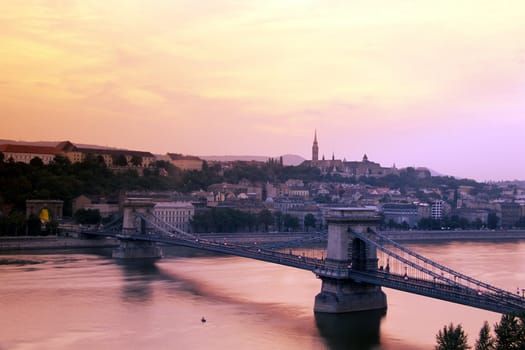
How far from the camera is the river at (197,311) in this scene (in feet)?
52.9

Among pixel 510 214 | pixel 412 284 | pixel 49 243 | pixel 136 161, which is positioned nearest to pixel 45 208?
pixel 49 243

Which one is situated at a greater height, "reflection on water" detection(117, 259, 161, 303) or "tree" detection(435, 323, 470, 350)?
"tree" detection(435, 323, 470, 350)

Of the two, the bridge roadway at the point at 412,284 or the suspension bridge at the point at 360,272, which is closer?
the bridge roadway at the point at 412,284

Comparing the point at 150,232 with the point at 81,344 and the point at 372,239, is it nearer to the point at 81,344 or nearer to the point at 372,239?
the point at 372,239

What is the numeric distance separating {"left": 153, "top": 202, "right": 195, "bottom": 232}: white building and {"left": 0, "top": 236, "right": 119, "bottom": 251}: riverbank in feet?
26.7

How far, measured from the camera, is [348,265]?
19141 millimetres

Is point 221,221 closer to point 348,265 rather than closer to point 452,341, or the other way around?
point 348,265

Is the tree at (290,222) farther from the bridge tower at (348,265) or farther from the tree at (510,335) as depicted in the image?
the tree at (510,335)

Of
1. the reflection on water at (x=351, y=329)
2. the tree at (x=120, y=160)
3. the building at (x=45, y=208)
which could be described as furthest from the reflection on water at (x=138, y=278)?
the tree at (x=120, y=160)

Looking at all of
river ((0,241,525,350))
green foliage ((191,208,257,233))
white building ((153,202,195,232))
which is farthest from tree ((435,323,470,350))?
white building ((153,202,195,232))

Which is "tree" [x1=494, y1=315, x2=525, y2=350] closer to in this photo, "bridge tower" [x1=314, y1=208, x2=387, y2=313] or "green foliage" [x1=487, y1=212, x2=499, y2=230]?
"bridge tower" [x1=314, y1=208, x2=387, y2=313]

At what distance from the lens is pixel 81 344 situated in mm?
15742

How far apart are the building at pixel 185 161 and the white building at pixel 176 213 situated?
27867mm

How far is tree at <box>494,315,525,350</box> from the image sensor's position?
12.3 meters
